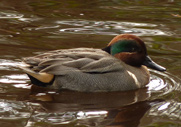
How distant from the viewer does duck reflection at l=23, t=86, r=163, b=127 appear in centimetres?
583

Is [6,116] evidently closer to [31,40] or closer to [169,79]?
[169,79]

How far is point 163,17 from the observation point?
11.8 meters

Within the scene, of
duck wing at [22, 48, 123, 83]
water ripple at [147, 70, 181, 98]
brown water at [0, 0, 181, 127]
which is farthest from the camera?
water ripple at [147, 70, 181, 98]

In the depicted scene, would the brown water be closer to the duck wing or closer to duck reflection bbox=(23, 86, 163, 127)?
duck reflection bbox=(23, 86, 163, 127)

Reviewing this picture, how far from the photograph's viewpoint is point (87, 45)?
30.8 feet

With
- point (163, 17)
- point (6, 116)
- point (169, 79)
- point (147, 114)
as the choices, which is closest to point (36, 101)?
point (6, 116)

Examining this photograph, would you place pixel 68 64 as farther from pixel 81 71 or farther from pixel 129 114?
pixel 129 114

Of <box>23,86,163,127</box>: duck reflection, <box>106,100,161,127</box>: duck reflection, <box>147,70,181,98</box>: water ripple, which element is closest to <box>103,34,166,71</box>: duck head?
<box>147,70,181,98</box>: water ripple

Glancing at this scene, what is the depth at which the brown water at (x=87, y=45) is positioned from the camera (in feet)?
19.4

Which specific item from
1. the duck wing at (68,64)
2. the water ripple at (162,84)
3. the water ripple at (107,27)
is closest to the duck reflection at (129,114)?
the water ripple at (162,84)

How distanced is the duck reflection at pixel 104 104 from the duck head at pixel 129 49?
1.70ft

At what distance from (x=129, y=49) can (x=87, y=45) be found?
1.99m

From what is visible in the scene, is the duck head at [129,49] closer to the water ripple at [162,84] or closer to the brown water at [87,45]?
the water ripple at [162,84]

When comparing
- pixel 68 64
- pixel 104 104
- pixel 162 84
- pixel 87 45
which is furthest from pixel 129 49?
pixel 87 45
